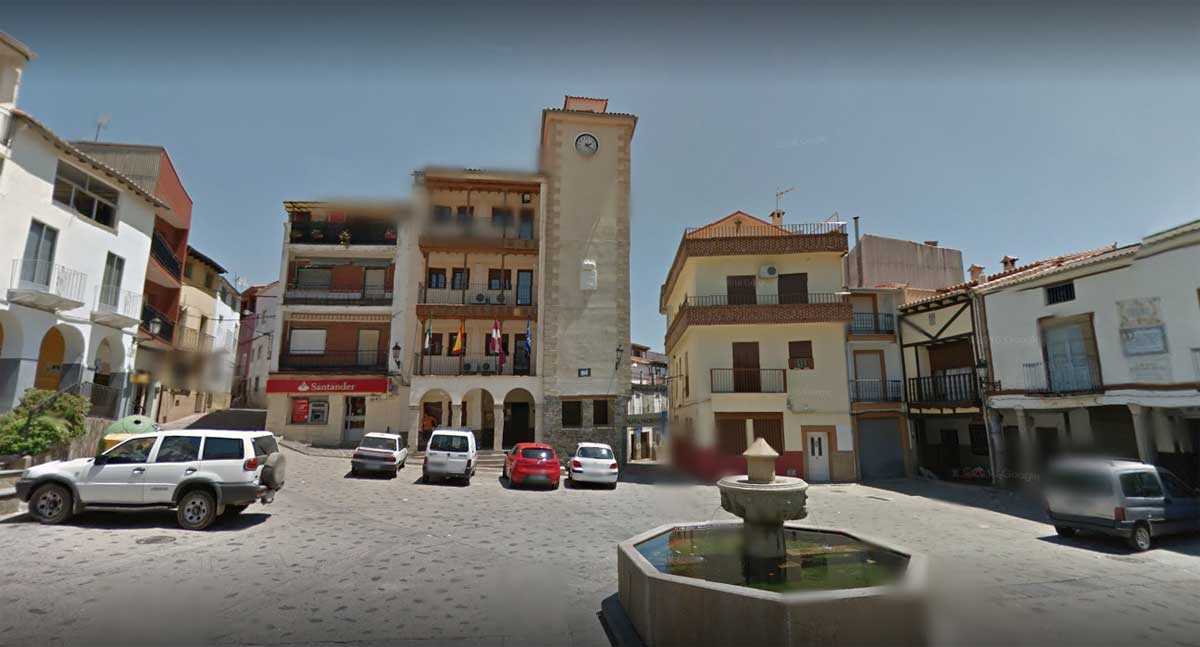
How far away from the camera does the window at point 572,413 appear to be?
26.9 metres

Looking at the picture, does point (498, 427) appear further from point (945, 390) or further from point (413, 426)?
point (945, 390)

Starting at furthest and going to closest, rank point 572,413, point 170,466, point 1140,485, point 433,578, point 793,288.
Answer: point 572,413
point 793,288
point 1140,485
point 170,466
point 433,578

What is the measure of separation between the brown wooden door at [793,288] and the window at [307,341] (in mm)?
24225

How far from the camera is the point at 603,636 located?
600cm

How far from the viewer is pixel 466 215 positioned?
29.2 m

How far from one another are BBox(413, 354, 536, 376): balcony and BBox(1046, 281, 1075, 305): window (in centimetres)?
2114

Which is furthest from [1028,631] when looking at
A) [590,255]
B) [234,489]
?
[590,255]

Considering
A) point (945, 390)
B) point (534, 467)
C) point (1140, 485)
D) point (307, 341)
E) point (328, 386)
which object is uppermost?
point (307, 341)

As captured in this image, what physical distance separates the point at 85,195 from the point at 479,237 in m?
15.2

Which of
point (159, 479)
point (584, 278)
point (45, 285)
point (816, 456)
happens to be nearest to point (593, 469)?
point (816, 456)

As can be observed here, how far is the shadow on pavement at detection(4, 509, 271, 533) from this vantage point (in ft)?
33.8

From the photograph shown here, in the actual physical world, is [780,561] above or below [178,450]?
below

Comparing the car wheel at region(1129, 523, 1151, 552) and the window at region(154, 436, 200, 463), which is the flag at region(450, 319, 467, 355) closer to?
the window at region(154, 436, 200, 463)

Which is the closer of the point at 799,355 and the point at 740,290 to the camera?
the point at 799,355
